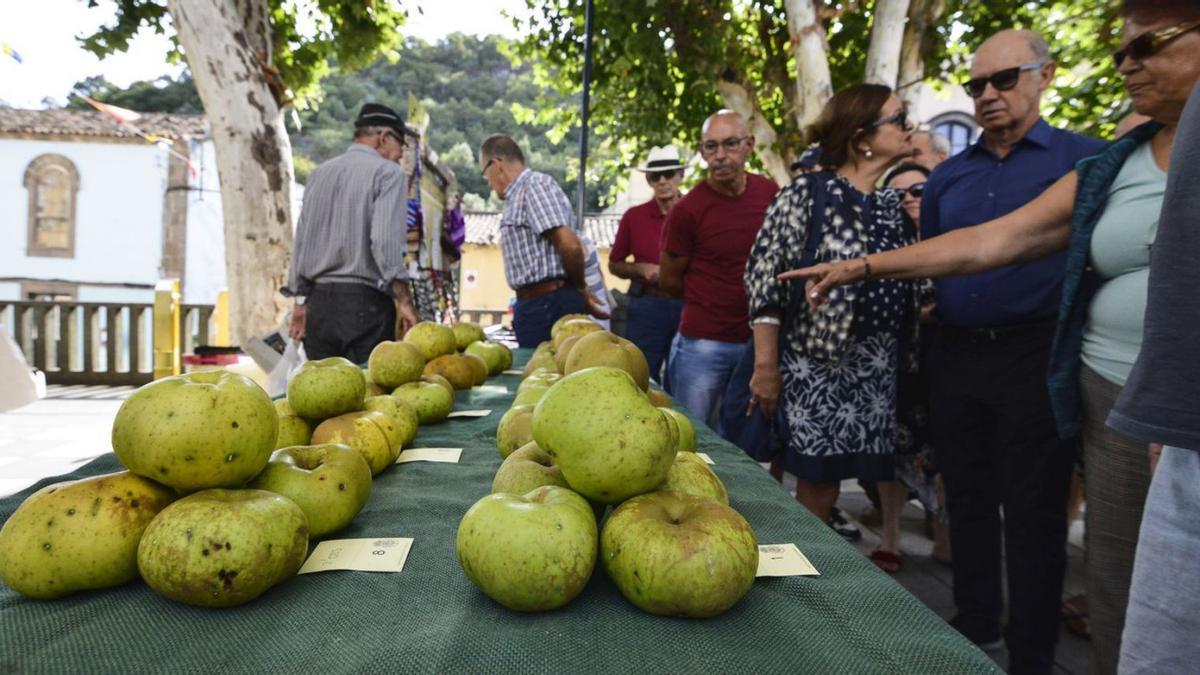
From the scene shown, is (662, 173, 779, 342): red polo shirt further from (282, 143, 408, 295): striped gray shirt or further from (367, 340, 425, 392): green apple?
(367, 340, 425, 392): green apple

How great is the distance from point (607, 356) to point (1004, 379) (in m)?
1.51

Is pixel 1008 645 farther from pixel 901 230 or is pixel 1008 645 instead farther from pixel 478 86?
pixel 478 86

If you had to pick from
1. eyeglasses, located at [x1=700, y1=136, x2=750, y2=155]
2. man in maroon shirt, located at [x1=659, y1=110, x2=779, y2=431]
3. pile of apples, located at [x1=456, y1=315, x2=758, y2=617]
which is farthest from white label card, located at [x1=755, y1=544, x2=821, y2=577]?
eyeglasses, located at [x1=700, y1=136, x2=750, y2=155]

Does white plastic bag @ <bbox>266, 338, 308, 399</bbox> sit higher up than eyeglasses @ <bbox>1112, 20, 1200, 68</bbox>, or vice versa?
eyeglasses @ <bbox>1112, 20, 1200, 68</bbox>

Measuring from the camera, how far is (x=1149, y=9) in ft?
5.22

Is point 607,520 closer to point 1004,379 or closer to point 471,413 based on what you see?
point 471,413

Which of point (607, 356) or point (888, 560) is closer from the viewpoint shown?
point (607, 356)

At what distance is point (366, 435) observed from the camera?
1598mm

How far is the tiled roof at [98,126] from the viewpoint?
21.1 metres

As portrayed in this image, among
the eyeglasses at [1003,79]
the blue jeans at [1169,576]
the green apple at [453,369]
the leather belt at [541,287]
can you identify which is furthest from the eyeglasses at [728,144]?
the blue jeans at [1169,576]

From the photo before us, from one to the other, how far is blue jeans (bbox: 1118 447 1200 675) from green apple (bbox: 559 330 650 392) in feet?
3.84

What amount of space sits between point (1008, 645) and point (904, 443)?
130cm

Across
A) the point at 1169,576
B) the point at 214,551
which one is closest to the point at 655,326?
the point at 1169,576

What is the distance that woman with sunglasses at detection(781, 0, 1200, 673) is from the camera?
1.60m
